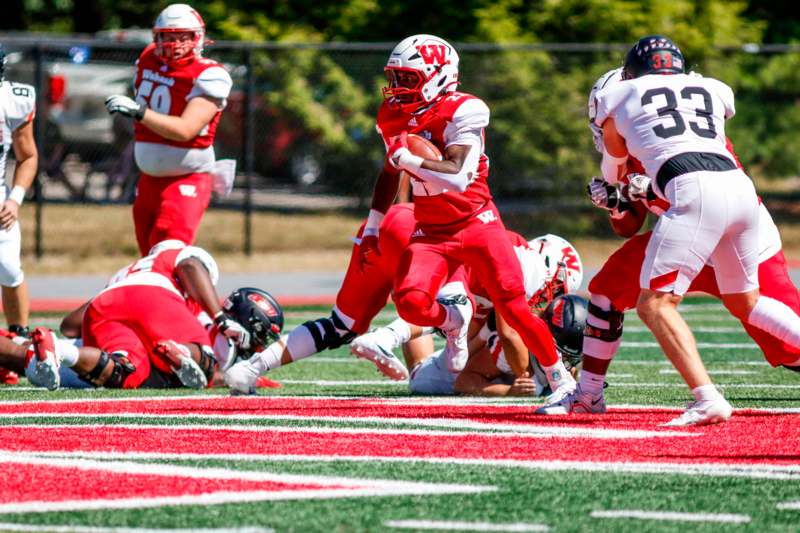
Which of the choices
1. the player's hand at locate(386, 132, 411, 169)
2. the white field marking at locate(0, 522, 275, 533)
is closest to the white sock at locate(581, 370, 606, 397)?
the player's hand at locate(386, 132, 411, 169)

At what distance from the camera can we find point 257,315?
859 cm

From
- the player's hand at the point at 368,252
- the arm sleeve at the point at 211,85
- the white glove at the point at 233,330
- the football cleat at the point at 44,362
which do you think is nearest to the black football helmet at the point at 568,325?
the player's hand at the point at 368,252

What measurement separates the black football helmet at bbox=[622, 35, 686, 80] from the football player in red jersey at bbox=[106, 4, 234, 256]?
137 inches

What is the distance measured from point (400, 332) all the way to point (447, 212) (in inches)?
31.4

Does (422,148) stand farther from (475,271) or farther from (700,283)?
(700,283)

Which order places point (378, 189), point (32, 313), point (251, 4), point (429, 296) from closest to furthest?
point (429, 296)
point (378, 189)
point (32, 313)
point (251, 4)

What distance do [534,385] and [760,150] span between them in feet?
37.1

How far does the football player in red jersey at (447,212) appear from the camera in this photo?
287 inches

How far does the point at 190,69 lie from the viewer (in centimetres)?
984

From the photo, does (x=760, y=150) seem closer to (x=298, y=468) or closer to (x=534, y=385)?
(x=534, y=385)

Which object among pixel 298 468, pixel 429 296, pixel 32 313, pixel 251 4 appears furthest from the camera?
pixel 251 4

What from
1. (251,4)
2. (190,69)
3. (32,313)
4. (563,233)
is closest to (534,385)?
(190,69)

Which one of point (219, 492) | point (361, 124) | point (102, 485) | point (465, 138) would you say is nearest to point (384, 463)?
point (219, 492)

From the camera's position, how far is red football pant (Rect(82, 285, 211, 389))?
A: 8.32 metres
